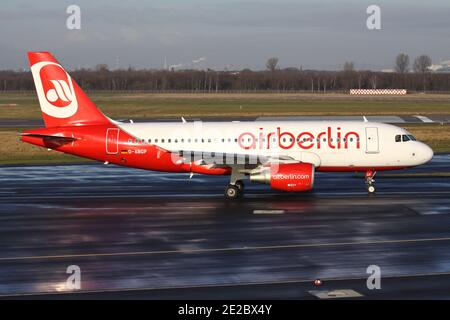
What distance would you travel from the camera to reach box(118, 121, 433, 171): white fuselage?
Answer: 37.3 metres

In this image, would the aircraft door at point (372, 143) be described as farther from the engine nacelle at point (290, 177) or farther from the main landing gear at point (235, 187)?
the main landing gear at point (235, 187)

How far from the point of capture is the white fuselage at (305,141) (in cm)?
3728

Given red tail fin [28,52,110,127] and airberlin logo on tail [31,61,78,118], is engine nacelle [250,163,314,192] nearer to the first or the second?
red tail fin [28,52,110,127]

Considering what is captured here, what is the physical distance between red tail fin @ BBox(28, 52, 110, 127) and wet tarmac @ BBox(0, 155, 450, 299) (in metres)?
4.05

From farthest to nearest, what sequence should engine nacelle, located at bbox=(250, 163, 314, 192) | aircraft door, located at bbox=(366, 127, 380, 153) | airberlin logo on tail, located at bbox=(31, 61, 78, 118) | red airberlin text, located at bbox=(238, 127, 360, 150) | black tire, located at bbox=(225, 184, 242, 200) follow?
airberlin logo on tail, located at bbox=(31, 61, 78, 118)
aircraft door, located at bbox=(366, 127, 380, 153)
red airberlin text, located at bbox=(238, 127, 360, 150)
black tire, located at bbox=(225, 184, 242, 200)
engine nacelle, located at bbox=(250, 163, 314, 192)

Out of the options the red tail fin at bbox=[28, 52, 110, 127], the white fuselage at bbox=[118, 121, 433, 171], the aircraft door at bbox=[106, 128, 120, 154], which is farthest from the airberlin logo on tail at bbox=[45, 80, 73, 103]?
the white fuselage at bbox=[118, 121, 433, 171]

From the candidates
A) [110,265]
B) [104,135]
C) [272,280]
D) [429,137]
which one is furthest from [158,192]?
[429,137]

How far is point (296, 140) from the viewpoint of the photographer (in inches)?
1465

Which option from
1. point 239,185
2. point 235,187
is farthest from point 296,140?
point 235,187

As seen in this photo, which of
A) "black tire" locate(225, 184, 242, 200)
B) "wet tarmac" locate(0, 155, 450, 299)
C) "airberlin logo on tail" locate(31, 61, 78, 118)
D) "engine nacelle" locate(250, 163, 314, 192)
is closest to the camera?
"wet tarmac" locate(0, 155, 450, 299)

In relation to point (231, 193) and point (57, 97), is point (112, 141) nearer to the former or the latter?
point (57, 97)

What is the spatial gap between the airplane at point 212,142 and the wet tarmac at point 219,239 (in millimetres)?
1682

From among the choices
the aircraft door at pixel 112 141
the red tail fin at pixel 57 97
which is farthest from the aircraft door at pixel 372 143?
the red tail fin at pixel 57 97

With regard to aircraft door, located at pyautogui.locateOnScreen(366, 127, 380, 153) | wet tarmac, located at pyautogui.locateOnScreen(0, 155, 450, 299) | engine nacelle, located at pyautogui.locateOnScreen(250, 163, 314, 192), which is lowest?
wet tarmac, located at pyautogui.locateOnScreen(0, 155, 450, 299)
